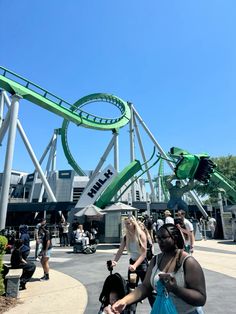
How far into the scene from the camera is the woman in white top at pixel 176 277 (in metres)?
2.10

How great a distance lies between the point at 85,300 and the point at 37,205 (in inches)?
1048

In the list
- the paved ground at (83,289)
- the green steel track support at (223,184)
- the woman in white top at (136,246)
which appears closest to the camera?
the woman in white top at (136,246)

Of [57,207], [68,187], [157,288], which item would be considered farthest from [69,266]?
[68,187]

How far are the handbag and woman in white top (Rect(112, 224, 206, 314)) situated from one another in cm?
5

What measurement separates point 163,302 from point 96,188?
61.4 feet

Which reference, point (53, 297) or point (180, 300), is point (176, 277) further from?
point (53, 297)

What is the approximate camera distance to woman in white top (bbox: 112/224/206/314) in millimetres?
2100

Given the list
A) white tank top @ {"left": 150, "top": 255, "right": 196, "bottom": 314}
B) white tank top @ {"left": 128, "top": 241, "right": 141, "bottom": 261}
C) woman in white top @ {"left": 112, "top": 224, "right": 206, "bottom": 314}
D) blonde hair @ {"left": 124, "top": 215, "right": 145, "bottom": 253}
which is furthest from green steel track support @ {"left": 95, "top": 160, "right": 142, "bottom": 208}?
white tank top @ {"left": 150, "top": 255, "right": 196, "bottom": 314}

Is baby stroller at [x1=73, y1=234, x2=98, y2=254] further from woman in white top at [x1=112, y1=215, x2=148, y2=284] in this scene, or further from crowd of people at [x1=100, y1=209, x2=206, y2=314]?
crowd of people at [x1=100, y1=209, x2=206, y2=314]

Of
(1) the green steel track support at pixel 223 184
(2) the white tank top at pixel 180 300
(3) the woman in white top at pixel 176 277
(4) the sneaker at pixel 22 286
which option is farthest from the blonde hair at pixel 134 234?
(1) the green steel track support at pixel 223 184

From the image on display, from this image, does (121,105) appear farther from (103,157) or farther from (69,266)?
(69,266)

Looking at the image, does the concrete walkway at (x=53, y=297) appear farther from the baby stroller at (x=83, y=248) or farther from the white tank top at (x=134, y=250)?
the baby stroller at (x=83, y=248)

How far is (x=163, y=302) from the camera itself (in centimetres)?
216

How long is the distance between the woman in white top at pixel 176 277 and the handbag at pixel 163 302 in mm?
45
